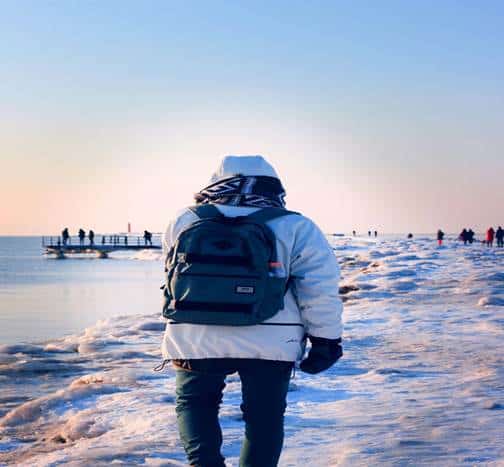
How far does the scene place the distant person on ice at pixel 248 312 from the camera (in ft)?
9.14

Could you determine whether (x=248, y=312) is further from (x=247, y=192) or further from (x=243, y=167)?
(x=243, y=167)

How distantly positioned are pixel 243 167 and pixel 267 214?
0.25 metres

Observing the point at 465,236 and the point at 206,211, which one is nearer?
the point at 206,211

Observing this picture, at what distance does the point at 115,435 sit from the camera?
4.91 m

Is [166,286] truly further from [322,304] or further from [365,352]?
[365,352]

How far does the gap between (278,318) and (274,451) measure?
1.85ft

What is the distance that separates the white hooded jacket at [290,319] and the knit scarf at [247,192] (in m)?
0.05

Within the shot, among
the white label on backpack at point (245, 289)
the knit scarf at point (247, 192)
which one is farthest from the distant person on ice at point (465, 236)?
the white label on backpack at point (245, 289)

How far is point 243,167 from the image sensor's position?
3.01m

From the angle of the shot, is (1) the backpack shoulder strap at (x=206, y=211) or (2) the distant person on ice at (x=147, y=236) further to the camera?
(2) the distant person on ice at (x=147, y=236)

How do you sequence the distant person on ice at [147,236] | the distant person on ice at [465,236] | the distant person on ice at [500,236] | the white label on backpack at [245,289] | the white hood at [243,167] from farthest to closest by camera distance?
the distant person on ice at [147,236], the distant person on ice at [465,236], the distant person on ice at [500,236], the white hood at [243,167], the white label on backpack at [245,289]

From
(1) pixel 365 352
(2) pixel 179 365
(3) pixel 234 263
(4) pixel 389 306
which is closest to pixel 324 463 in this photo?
(2) pixel 179 365

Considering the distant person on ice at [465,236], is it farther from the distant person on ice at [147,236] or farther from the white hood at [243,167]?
the white hood at [243,167]

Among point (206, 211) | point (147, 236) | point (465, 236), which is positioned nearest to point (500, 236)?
point (465, 236)
